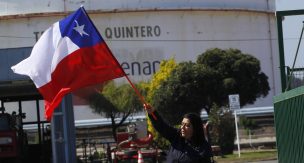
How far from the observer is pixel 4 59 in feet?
75.7

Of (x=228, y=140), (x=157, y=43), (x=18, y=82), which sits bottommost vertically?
(x=228, y=140)

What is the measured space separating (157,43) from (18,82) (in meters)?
47.6

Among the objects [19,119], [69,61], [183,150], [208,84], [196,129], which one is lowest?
[183,150]

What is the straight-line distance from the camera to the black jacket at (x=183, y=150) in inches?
308

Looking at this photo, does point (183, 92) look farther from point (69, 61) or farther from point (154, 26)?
point (69, 61)

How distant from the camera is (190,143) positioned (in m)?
7.96

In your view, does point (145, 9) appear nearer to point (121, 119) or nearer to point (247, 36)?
point (247, 36)

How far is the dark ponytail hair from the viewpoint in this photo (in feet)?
26.0

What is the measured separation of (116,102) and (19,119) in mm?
25996

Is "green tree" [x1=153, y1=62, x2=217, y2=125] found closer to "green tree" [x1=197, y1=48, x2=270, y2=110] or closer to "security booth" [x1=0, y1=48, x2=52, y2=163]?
"green tree" [x1=197, y1=48, x2=270, y2=110]

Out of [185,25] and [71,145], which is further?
[185,25]

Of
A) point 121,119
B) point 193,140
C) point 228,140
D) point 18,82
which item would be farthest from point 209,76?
point 193,140

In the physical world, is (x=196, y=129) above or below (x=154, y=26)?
below

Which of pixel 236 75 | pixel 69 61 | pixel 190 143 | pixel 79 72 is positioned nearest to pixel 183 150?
pixel 190 143
